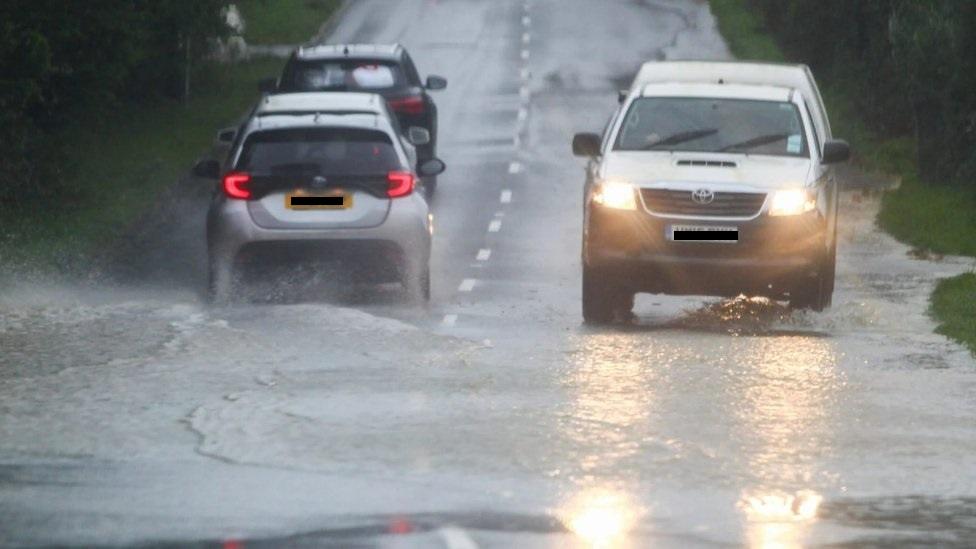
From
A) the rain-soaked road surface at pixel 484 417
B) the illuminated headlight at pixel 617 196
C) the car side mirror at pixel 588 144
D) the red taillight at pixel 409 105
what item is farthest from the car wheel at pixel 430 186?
the illuminated headlight at pixel 617 196

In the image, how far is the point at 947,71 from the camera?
95.9ft

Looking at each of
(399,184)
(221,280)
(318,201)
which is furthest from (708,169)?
(221,280)

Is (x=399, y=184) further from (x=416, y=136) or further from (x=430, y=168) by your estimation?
(x=416, y=136)

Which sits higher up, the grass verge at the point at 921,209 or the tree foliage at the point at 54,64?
the tree foliage at the point at 54,64

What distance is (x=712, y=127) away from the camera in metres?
18.2

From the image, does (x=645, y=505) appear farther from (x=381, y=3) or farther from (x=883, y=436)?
(x=381, y=3)

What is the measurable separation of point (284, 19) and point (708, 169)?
114ft

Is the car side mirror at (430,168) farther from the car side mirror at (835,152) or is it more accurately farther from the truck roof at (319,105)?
the car side mirror at (835,152)

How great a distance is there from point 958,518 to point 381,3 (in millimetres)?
46641

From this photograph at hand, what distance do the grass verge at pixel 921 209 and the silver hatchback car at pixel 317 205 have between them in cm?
422

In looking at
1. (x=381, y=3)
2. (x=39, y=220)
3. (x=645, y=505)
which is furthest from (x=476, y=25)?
(x=645, y=505)

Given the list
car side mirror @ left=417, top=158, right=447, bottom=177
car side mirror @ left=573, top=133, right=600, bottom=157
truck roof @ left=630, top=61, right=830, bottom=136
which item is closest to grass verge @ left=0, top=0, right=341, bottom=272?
car side mirror @ left=417, top=158, right=447, bottom=177

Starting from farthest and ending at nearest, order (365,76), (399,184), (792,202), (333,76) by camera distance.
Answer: (365,76)
(333,76)
(399,184)
(792,202)

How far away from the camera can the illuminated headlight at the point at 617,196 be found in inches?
677
